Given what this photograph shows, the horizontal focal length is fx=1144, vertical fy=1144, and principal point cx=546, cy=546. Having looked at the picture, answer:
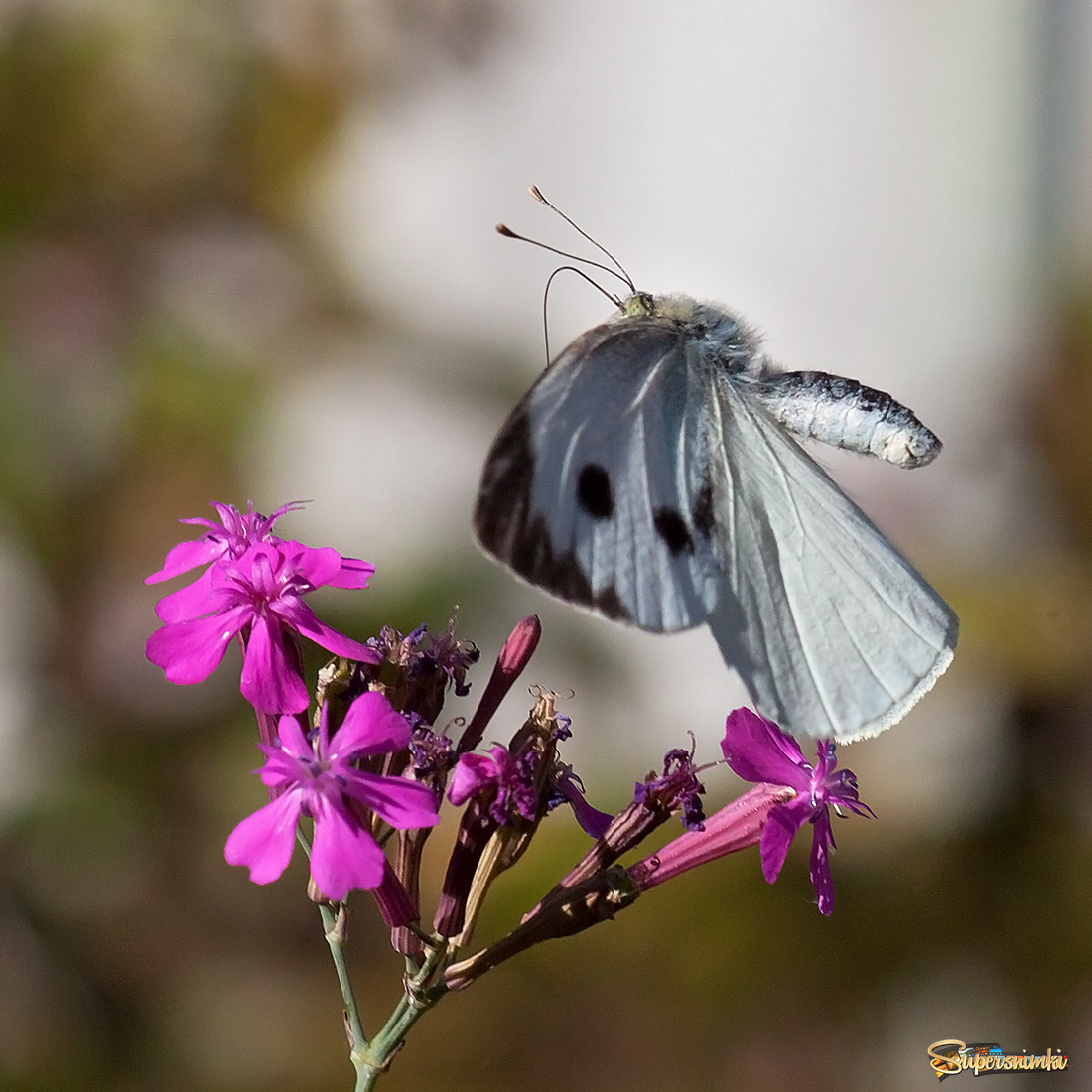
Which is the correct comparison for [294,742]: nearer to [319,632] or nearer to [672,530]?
[319,632]

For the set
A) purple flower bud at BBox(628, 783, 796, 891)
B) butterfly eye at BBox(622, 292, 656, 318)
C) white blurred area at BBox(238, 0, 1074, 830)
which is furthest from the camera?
white blurred area at BBox(238, 0, 1074, 830)

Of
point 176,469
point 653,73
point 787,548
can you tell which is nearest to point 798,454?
point 787,548

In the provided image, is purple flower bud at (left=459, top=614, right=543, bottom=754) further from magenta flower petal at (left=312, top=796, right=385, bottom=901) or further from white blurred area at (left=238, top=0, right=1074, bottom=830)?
white blurred area at (left=238, top=0, right=1074, bottom=830)

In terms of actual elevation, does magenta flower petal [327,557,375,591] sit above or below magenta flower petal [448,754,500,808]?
above

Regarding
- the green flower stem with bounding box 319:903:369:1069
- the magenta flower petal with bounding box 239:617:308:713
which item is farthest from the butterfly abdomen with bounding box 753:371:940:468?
the green flower stem with bounding box 319:903:369:1069

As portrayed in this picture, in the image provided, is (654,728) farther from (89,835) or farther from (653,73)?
(653,73)

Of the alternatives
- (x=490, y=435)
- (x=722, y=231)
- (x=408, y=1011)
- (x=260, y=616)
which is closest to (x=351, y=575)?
(x=260, y=616)
